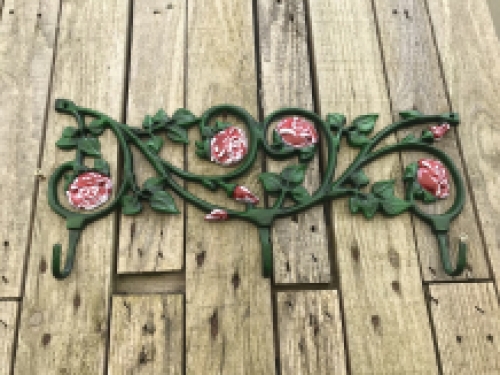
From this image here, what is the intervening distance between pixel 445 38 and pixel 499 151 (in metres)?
0.25

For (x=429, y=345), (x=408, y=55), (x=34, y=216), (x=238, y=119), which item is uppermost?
(x=408, y=55)

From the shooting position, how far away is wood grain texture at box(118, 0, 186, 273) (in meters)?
0.73

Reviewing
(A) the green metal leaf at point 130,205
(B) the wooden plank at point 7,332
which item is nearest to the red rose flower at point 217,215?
(A) the green metal leaf at point 130,205

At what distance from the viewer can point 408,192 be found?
76cm

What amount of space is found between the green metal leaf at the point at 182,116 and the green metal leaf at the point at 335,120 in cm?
23

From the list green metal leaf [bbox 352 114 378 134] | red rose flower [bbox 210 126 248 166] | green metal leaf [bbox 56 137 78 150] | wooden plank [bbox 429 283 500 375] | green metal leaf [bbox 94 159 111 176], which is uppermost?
green metal leaf [bbox 352 114 378 134]

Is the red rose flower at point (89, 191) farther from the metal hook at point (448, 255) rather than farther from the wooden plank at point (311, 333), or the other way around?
the metal hook at point (448, 255)

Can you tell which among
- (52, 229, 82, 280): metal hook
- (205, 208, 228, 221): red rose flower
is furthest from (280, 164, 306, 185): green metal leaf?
(52, 229, 82, 280): metal hook

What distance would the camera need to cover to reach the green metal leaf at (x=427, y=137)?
79 cm

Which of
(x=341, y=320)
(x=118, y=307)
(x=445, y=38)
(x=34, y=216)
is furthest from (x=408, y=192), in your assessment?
(x=34, y=216)

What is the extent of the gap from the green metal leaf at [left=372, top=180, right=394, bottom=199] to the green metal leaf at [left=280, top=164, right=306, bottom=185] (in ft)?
0.39

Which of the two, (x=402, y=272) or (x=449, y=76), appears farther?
(x=449, y=76)

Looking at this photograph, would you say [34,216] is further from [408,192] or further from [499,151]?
[499,151]

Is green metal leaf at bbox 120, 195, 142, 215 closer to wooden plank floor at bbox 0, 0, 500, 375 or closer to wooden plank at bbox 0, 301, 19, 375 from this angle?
wooden plank floor at bbox 0, 0, 500, 375
